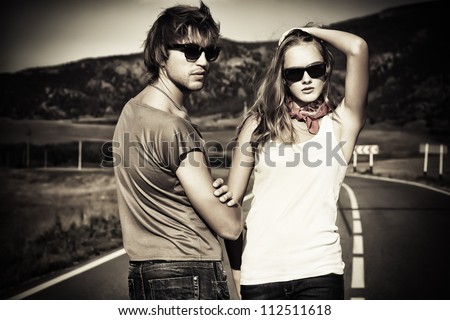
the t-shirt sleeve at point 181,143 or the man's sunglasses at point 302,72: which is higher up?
the man's sunglasses at point 302,72

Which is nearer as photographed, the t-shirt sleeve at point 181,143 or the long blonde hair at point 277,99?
the t-shirt sleeve at point 181,143

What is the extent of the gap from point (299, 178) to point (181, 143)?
67 centimetres

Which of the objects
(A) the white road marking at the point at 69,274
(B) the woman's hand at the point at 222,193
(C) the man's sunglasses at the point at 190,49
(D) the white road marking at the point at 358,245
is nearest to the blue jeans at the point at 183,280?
(B) the woman's hand at the point at 222,193

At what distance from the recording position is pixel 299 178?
272 centimetres

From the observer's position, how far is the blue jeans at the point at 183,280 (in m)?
2.40

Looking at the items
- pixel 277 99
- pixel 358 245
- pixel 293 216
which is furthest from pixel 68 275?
pixel 293 216

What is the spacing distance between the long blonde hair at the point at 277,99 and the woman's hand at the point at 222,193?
377 millimetres

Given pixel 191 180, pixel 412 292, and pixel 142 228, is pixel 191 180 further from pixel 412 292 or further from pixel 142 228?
pixel 412 292

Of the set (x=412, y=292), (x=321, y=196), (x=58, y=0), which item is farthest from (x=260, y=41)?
(x=321, y=196)

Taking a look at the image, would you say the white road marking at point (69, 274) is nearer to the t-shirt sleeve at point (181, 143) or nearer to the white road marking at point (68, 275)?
the white road marking at point (68, 275)

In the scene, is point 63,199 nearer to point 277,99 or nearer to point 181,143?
point 277,99

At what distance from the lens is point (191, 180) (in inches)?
90.3

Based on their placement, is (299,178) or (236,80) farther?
(236,80)

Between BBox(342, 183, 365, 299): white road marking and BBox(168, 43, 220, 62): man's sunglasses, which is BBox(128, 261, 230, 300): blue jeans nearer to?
BBox(168, 43, 220, 62): man's sunglasses
